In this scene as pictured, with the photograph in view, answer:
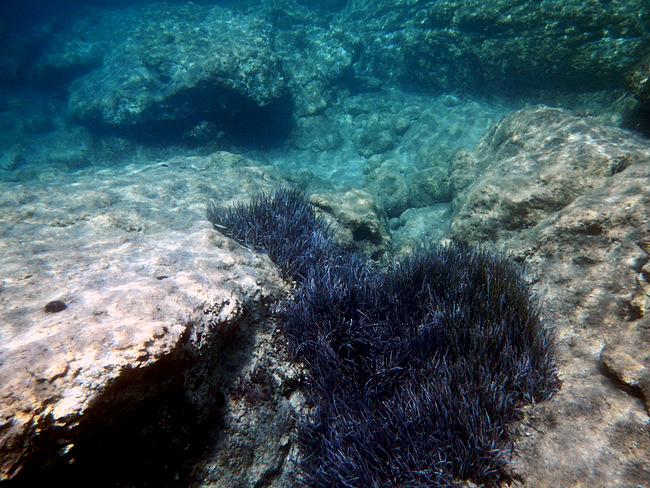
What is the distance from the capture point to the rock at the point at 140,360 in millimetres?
1480

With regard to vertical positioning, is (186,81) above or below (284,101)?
above

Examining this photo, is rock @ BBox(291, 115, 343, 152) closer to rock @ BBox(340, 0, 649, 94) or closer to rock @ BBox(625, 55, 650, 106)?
rock @ BBox(340, 0, 649, 94)

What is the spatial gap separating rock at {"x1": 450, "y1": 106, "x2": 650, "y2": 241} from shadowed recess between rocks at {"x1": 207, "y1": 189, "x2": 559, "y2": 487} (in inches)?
57.9

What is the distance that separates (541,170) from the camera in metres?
4.71

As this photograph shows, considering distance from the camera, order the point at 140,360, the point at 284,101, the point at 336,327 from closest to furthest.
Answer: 1. the point at 140,360
2. the point at 336,327
3. the point at 284,101

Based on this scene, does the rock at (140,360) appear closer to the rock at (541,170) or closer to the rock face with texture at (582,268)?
the rock face with texture at (582,268)

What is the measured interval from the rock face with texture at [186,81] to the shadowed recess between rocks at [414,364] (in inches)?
411

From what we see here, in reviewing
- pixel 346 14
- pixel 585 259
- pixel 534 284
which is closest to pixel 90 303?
pixel 534 284

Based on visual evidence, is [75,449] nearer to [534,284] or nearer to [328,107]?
[534,284]

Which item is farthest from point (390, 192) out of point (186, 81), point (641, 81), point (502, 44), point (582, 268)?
point (186, 81)

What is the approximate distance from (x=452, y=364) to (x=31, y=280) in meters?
3.78

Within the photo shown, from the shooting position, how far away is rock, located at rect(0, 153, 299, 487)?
1.48m

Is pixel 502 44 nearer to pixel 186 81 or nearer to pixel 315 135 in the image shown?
pixel 315 135

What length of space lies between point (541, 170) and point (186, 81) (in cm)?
1240
